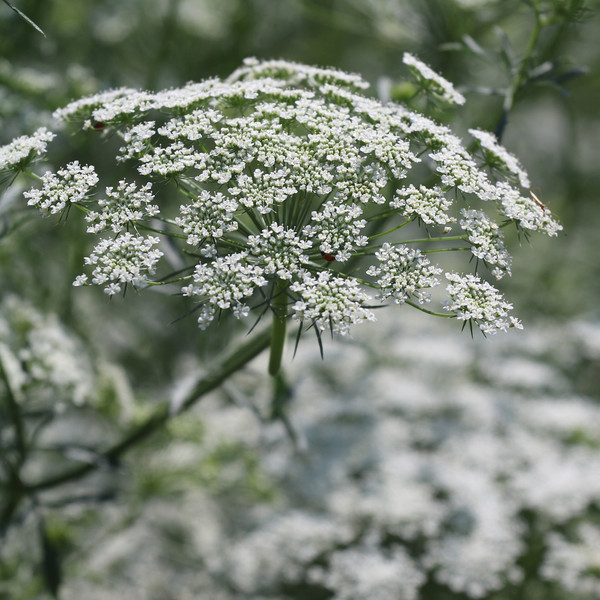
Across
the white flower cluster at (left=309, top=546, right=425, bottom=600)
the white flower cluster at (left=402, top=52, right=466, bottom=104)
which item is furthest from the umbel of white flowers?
the white flower cluster at (left=309, top=546, right=425, bottom=600)

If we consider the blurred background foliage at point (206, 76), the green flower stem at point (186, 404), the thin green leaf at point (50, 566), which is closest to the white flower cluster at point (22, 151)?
the blurred background foliage at point (206, 76)

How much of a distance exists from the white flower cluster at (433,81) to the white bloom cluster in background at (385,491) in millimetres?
1639

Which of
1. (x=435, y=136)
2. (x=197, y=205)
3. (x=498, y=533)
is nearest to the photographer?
(x=197, y=205)

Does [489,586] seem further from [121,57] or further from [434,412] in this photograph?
[121,57]

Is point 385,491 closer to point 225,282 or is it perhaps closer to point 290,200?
point 290,200

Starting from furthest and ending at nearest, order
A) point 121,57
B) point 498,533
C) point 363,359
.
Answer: point 121,57 < point 363,359 < point 498,533

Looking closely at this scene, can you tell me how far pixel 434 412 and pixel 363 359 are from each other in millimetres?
727

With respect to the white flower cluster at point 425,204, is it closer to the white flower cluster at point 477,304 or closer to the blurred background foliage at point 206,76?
the white flower cluster at point 477,304

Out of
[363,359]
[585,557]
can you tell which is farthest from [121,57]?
[585,557]

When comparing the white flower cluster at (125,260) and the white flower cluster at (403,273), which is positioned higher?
the white flower cluster at (403,273)

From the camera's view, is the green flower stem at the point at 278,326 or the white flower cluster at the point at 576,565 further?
the white flower cluster at the point at 576,565

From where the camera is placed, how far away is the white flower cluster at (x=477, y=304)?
1893mm

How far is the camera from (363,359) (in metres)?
4.91

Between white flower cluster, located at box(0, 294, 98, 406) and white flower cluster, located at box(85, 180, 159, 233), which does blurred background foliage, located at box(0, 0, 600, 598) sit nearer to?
white flower cluster, located at box(0, 294, 98, 406)
